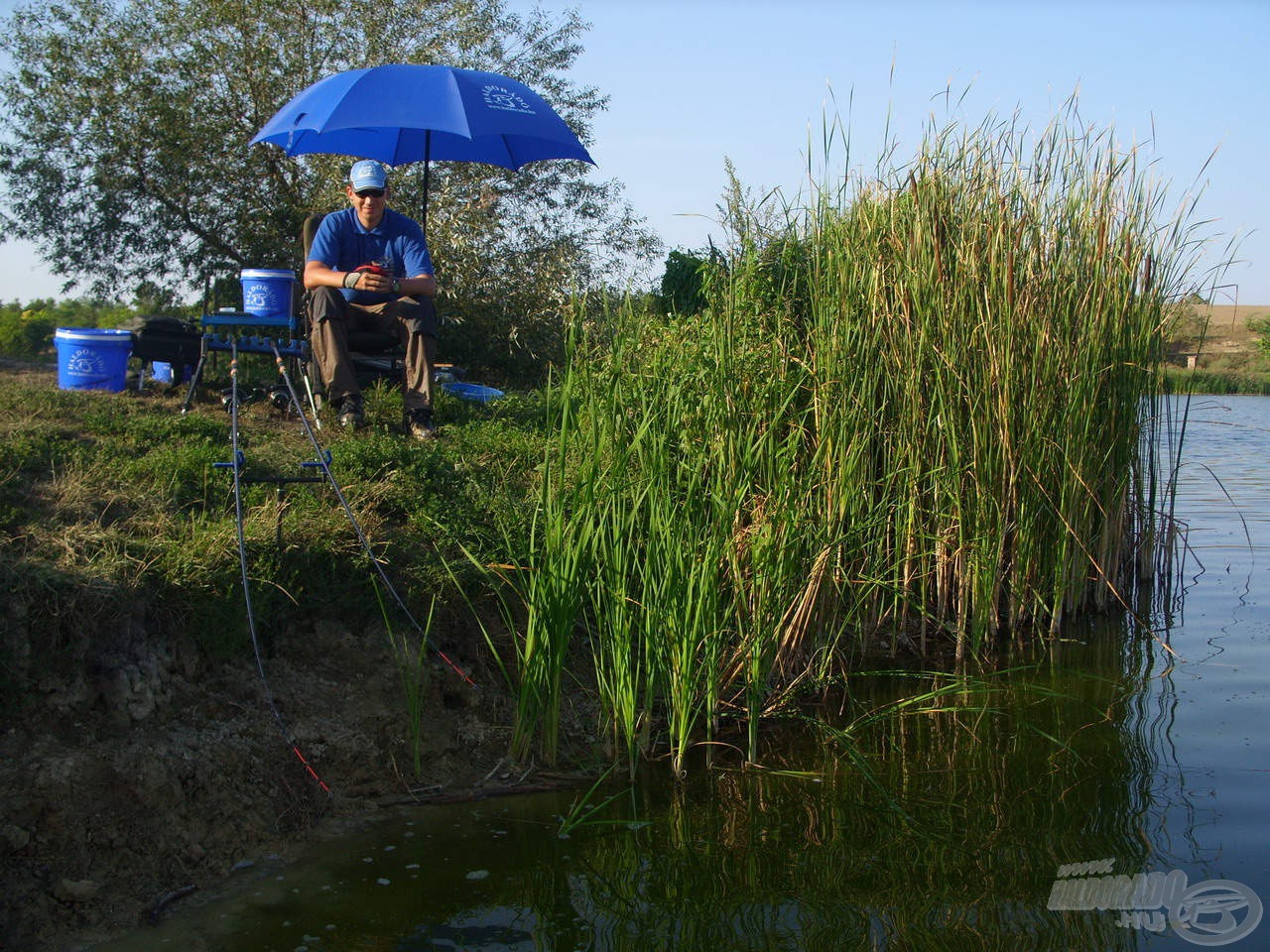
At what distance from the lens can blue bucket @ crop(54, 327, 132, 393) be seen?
21.5 ft

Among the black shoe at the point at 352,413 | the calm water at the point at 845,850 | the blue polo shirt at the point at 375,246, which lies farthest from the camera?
the blue polo shirt at the point at 375,246

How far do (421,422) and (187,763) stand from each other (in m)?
2.97

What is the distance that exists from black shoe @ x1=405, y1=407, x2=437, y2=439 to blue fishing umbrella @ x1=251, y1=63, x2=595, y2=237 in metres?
1.46

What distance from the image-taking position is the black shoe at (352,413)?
Result: 19.3ft

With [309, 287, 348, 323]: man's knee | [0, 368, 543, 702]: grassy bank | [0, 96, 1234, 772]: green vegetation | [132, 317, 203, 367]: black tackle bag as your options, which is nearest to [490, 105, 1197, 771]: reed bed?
[0, 96, 1234, 772]: green vegetation

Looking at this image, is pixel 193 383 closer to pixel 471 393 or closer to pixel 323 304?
pixel 323 304

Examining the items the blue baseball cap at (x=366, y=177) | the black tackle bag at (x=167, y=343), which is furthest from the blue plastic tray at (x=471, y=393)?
the black tackle bag at (x=167, y=343)

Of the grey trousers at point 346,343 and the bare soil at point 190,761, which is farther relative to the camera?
the grey trousers at point 346,343

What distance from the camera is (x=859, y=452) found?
4473 mm
